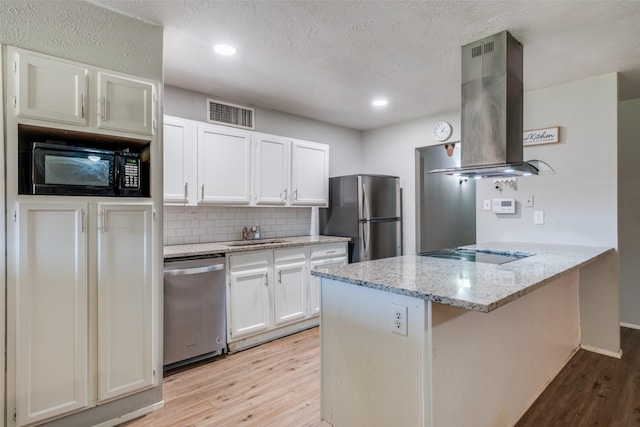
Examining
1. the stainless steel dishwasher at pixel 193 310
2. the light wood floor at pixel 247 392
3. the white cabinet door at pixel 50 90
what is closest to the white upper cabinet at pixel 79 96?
the white cabinet door at pixel 50 90

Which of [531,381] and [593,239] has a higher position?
[593,239]

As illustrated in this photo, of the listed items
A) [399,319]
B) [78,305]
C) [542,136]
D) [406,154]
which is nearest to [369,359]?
[399,319]

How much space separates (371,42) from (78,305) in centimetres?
244

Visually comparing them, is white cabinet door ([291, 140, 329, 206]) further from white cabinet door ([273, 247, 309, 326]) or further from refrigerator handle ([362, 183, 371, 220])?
white cabinet door ([273, 247, 309, 326])

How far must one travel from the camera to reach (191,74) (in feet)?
9.44

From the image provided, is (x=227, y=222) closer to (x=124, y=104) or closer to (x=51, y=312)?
(x=124, y=104)

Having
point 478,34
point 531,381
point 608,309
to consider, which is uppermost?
point 478,34

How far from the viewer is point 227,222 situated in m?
3.62

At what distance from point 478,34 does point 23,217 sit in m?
2.86

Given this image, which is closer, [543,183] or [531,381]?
[531,381]

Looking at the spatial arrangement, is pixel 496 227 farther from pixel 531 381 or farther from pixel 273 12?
pixel 273 12

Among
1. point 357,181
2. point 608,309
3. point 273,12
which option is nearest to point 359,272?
point 273,12

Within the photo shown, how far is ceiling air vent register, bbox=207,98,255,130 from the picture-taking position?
3432mm

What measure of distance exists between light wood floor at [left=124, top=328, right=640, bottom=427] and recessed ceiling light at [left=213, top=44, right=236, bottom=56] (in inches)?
96.0
